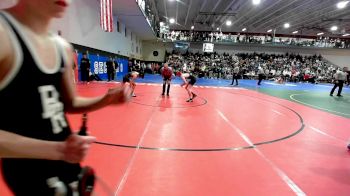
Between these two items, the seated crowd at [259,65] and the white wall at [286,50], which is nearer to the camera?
the seated crowd at [259,65]

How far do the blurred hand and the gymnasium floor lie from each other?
95 centimetres

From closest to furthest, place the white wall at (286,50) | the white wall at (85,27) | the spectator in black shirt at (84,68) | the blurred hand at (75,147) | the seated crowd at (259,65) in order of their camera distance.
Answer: the blurred hand at (75,147)
the white wall at (85,27)
the spectator in black shirt at (84,68)
the seated crowd at (259,65)
the white wall at (286,50)

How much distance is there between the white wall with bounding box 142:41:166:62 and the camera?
4016 cm

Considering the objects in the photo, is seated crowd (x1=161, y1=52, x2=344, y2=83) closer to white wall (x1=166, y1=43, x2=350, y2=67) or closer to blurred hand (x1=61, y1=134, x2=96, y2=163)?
white wall (x1=166, y1=43, x2=350, y2=67)

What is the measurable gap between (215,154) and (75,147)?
4.00m

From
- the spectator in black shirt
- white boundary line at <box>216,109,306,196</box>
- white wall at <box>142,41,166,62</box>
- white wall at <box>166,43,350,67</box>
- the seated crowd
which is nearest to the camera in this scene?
white boundary line at <box>216,109,306,196</box>

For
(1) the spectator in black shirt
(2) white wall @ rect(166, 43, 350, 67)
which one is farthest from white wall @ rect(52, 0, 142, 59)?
(2) white wall @ rect(166, 43, 350, 67)

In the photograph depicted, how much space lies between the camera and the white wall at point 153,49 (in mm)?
40156

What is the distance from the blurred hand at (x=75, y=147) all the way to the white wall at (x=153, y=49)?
39692 millimetres

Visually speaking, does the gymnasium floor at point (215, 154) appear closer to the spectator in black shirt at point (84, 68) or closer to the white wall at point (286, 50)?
the spectator in black shirt at point (84, 68)

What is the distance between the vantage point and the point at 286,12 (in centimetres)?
2509

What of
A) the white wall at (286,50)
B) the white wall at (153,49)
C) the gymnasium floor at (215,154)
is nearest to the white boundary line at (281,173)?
the gymnasium floor at (215,154)

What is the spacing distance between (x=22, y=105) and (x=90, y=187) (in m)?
0.55

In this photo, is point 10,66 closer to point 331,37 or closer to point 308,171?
point 308,171
